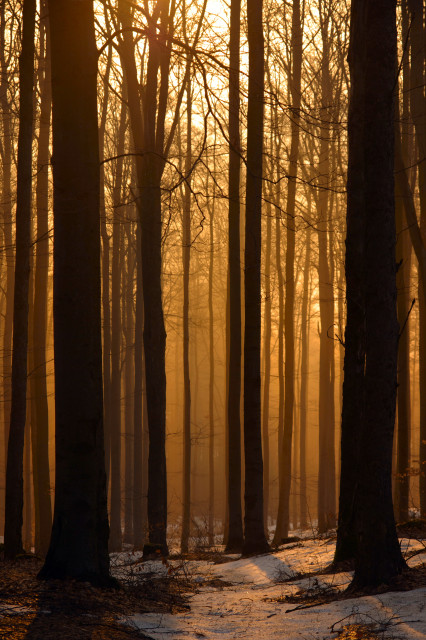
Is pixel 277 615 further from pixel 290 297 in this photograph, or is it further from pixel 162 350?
pixel 290 297

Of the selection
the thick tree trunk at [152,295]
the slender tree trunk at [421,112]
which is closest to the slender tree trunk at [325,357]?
the slender tree trunk at [421,112]

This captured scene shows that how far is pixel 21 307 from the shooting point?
860 cm

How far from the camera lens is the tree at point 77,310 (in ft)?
17.2

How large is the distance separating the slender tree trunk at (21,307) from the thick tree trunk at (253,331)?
328 cm

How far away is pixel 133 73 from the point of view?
10.8 meters

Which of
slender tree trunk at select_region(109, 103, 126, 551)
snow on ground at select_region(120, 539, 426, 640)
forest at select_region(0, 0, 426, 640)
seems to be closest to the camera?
snow on ground at select_region(120, 539, 426, 640)

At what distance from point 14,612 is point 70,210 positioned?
314cm

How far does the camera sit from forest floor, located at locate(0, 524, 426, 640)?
4.11 metres

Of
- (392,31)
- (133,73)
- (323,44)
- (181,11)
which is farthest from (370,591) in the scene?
(323,44)

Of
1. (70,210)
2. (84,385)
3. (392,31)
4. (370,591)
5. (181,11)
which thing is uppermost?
(181,11)

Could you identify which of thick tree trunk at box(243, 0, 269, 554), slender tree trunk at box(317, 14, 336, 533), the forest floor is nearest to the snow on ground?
the forest floor

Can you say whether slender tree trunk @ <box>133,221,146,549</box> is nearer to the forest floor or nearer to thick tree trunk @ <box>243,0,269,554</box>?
thick tree trunk @ <box>243,0,269,554</box>

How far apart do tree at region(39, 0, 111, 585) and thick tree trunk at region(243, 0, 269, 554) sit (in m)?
4.54

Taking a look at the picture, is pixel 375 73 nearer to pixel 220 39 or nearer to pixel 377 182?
pixel 377 182
